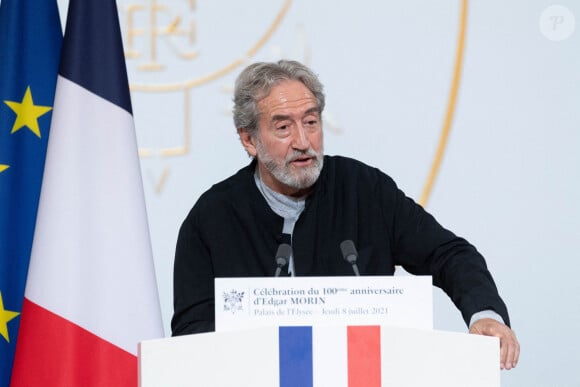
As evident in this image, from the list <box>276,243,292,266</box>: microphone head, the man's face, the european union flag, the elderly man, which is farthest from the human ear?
<box>276,243,292,266</box>: microphone head

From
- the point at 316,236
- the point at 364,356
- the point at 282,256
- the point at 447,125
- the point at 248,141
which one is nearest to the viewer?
the point at 364,356

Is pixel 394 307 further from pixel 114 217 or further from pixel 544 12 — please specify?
pixel 544 12

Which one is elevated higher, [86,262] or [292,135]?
[292,135]

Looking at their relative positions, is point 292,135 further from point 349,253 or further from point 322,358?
point 322,358

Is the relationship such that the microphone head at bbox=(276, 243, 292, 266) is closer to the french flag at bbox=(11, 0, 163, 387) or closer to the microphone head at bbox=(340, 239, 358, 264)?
the microphone head at bbox=(340, 239, 358, 264)

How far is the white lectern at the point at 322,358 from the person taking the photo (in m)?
1.87

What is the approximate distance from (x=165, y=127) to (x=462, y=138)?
1.14 meters

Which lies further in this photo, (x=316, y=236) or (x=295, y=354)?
(x=316, y=236)

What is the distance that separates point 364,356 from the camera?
1906 mm

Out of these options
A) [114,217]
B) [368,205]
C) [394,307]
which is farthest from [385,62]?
[394,307]

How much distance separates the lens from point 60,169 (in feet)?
9.37

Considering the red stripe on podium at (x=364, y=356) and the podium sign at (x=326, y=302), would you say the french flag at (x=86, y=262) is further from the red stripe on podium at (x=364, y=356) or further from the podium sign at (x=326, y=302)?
the red stripe on podium at (x=364, y=356)

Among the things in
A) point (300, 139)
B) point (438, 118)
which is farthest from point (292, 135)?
point (438, 118)

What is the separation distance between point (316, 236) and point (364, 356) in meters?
1.03
